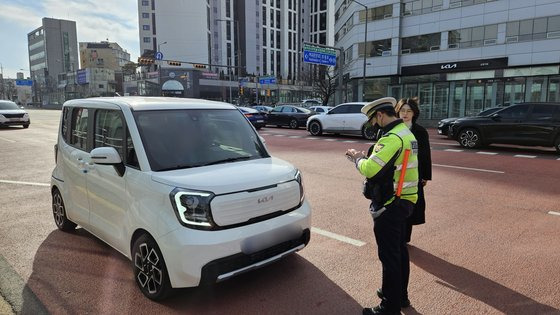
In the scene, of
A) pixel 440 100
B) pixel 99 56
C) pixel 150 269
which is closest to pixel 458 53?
pixel 440 100

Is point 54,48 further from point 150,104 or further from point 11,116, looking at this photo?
point 150,104

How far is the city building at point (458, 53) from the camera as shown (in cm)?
2986

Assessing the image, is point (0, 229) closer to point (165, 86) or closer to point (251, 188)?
point (251, 188)

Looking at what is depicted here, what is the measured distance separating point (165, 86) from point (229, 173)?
7547 cm

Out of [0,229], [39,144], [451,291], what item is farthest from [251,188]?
[39,144]

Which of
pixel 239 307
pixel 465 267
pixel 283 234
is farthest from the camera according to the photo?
pixel 465 267

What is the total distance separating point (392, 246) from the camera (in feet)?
10.0

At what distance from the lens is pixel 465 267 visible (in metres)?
4.09

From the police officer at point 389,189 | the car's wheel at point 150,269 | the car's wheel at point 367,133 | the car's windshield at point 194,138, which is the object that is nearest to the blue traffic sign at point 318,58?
the car's wheel at point 367,133

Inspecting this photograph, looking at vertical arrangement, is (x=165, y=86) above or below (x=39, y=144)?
above

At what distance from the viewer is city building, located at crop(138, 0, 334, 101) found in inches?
3344

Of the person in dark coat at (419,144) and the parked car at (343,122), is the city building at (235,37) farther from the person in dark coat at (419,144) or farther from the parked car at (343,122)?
the person in dark coat at (419,144)

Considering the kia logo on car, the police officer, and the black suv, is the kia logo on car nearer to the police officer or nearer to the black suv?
the police officer

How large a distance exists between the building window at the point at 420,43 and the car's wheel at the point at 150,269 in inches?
1441
